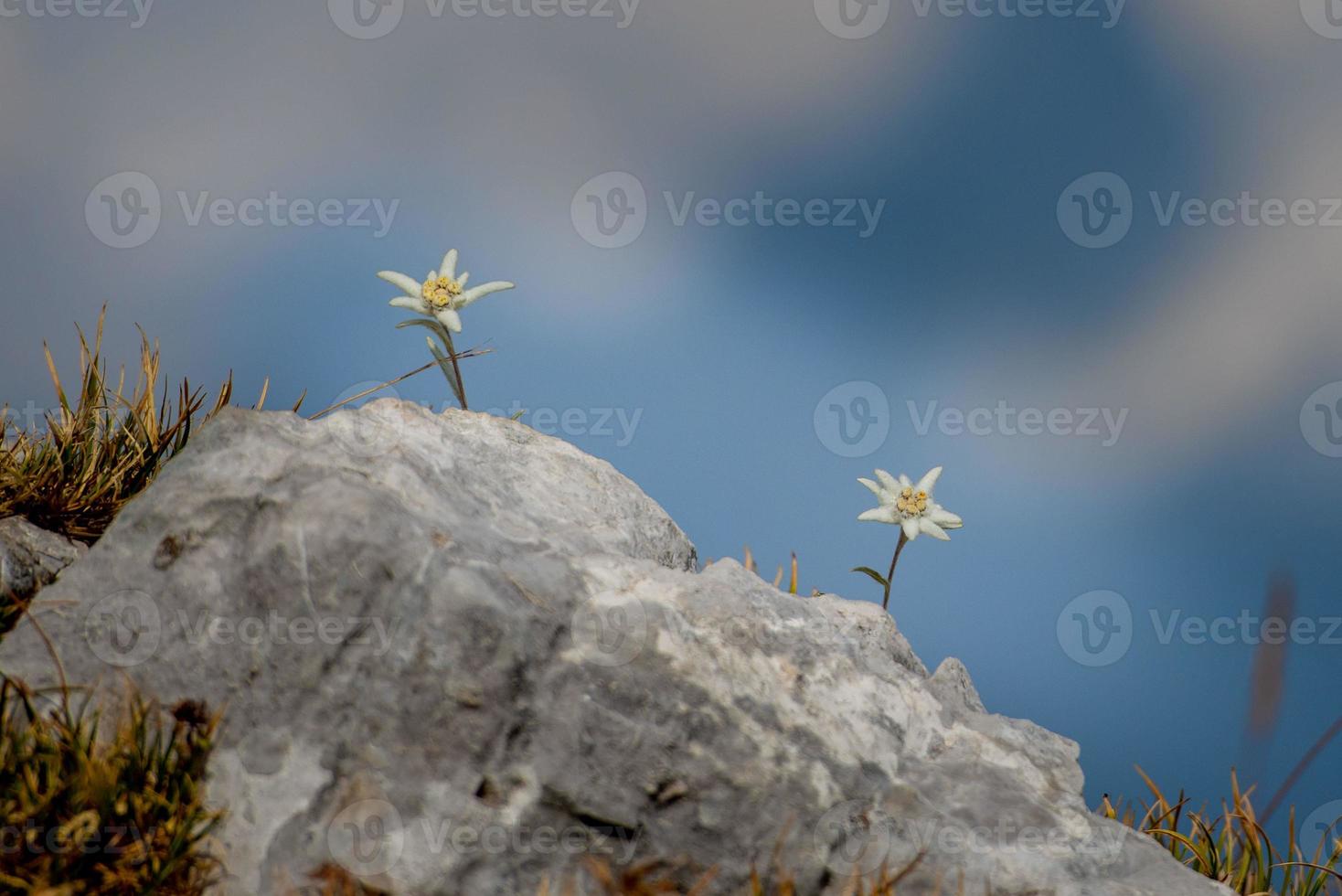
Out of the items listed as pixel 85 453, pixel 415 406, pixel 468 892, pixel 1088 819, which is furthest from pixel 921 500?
pixel 85 453

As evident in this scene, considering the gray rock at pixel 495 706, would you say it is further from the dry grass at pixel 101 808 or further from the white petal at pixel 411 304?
the white petal at pixel 411 304

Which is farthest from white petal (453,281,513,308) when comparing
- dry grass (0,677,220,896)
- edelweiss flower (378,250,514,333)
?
dry grass (0,677,220,896)

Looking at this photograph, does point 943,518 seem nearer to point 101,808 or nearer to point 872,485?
point 872,485

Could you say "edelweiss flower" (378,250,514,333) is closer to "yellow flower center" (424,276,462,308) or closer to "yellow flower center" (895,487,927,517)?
"yellow flower center" (424,276,462,308)

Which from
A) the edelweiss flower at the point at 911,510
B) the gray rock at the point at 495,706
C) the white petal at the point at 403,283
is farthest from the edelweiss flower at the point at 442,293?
the edelweiss flower at the point at 911,510

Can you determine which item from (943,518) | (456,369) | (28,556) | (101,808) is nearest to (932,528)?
(943,518)

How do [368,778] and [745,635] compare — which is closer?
[368,778]

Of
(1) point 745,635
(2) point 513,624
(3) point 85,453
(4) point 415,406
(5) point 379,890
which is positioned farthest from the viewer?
(3) point 85,453

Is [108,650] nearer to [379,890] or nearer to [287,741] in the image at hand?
[287,741]
